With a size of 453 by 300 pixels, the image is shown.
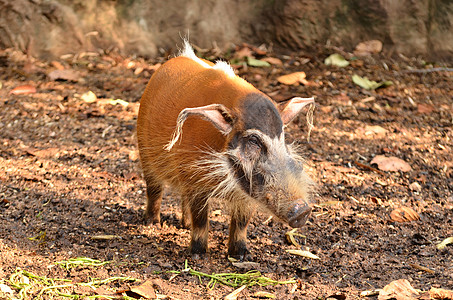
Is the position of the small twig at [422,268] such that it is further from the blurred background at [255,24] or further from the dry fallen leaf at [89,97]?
the blurred background at [255,24]

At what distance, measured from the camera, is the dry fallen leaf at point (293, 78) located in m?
6.84

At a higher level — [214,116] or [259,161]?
[214,116]

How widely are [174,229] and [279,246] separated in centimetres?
82

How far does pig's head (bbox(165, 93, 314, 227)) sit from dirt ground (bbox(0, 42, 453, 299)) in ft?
1.84

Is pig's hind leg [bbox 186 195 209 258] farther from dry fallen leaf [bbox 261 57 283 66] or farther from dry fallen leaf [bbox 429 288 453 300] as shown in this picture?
dry fallen leaf [bbox 261 57 283 66]

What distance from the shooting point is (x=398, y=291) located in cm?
339

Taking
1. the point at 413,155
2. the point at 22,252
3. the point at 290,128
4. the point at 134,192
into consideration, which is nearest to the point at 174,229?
the point at 134,192

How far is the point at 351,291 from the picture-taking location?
3545 millimetres

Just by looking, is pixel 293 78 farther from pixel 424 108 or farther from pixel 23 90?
pixel 23 90

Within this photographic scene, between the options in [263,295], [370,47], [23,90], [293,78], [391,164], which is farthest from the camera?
[370,47]

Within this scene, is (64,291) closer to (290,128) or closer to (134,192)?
(134,192)

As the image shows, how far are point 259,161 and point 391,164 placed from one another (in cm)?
234

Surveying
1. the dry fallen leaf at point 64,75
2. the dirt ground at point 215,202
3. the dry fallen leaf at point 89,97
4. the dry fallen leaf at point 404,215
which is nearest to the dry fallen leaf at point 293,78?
the dirt ground at point 215,202

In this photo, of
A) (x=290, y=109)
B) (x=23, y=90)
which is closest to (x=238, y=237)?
(x=290, y=109)
